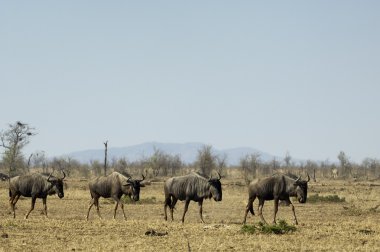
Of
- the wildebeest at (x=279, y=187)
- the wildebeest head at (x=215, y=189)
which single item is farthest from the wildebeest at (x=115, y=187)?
the wildebeest at (x=279, y=187)

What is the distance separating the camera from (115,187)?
2983 centimetres

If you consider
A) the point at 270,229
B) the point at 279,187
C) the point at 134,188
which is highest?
the point at 279,187

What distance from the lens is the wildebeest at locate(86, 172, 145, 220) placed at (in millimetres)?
29266

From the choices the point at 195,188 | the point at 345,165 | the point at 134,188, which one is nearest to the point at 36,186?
the point at 134,188

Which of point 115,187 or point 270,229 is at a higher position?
point 115,187

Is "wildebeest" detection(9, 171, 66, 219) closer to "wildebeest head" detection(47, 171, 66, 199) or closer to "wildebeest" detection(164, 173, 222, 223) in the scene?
"wildebeest head" detection(47, 171, 66, 199)

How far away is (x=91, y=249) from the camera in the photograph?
709 inches

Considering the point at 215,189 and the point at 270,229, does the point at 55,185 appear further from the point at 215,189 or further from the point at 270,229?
the point at 270,229

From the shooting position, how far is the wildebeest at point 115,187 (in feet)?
96.0

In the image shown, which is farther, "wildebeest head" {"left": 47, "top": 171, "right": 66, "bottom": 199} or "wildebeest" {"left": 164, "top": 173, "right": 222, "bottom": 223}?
"wildebeest head" {"left": 47, "top": 171, "right": 66, "bottom": 199}

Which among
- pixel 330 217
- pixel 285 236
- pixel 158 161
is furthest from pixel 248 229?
pixel 158 161

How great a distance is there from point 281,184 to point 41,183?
10.8 meters

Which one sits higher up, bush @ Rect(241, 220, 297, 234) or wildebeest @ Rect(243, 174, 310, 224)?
wildebeest @ Rect(243, 174, 310, 224)

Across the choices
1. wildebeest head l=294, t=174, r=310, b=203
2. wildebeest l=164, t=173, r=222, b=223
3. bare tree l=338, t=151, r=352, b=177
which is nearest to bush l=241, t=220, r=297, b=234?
wildebeest head l=294, t=174, r=310, b=203
